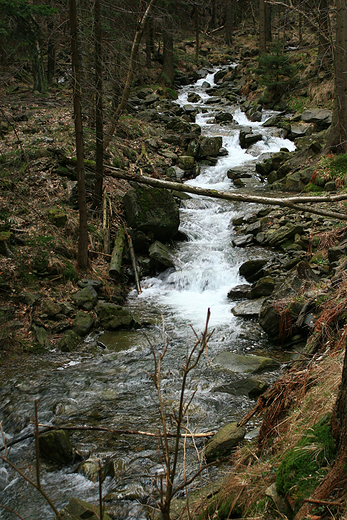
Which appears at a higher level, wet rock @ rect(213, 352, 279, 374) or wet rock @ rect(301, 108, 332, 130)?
wet rock @ rect(301, 108, 332, 130)

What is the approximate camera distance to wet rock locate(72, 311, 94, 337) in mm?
6867

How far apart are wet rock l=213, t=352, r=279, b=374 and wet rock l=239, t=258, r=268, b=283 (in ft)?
10.4

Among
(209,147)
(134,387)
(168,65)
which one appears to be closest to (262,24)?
(168,65)

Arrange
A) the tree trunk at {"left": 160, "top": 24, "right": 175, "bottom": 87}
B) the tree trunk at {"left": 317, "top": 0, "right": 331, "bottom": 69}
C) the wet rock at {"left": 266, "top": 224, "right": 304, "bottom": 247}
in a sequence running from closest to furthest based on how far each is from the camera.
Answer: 1. the wet rock at {"left": 266, "top": 224, "right": 304, "bottom": 247}
2. the tree trunk at {"left": 317, "top": 0, "right": 331, "bottom": 69}
3. the tree trunk at {"left": 160, "top": 24, "right": 175, "bottom": 87}

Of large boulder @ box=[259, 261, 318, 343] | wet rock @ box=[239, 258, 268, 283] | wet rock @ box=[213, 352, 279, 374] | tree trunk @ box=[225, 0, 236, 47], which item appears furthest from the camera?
tree trunk @ box=[225, 0, 236, 47]

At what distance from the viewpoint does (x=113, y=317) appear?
729cm

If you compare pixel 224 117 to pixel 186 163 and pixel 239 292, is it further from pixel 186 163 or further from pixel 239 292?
pixel 239 292

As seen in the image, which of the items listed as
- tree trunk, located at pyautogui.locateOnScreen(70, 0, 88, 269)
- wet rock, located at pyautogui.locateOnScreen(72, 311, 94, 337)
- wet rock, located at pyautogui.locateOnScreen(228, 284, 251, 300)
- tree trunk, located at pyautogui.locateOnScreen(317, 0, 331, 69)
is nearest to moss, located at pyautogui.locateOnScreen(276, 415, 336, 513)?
wet rock, located at pyautogui.locateOnScreen(72, 311, 94, 337)

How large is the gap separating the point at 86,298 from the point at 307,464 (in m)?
5.84

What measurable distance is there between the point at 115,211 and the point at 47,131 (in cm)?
467

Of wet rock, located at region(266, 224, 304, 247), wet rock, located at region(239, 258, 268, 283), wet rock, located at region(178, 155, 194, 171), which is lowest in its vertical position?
wet rock, located at region(239, 258, 268, 283)

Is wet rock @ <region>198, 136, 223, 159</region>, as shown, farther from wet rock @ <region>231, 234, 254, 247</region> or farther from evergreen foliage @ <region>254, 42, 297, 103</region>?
evergreen foliage @ <region>254, 42, 297, 103</region>

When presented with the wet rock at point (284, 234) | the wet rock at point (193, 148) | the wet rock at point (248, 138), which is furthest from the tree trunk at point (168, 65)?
the wet rock at point (284, 234)

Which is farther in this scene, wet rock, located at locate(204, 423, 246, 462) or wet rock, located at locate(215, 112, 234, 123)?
wet rock, located at locate(215, 112, 234, 123)
